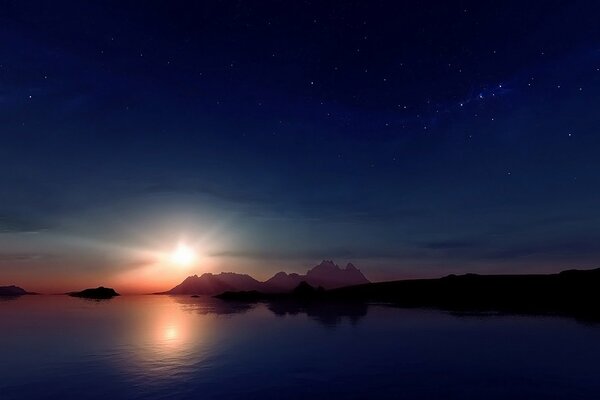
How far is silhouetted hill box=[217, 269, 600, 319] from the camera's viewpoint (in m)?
101

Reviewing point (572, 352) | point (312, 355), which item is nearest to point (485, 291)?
point (572, 352)

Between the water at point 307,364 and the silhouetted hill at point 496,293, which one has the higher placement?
A: the silhouetted hill at point 496,293

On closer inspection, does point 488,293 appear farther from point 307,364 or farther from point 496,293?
point 307,364

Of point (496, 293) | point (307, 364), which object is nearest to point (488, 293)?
point (496, 293)

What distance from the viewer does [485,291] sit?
450ft

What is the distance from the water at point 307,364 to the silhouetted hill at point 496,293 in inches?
1982

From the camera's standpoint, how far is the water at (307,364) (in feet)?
78.3

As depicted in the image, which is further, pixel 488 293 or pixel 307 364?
pixel 488 293

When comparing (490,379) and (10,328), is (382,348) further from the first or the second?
(10,328)

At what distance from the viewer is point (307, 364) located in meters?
31.9

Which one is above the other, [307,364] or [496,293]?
[496,293]

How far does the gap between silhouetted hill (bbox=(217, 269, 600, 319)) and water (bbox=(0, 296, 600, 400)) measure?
165ft

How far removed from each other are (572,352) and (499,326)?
2305cm

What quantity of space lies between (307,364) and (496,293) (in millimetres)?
119685
